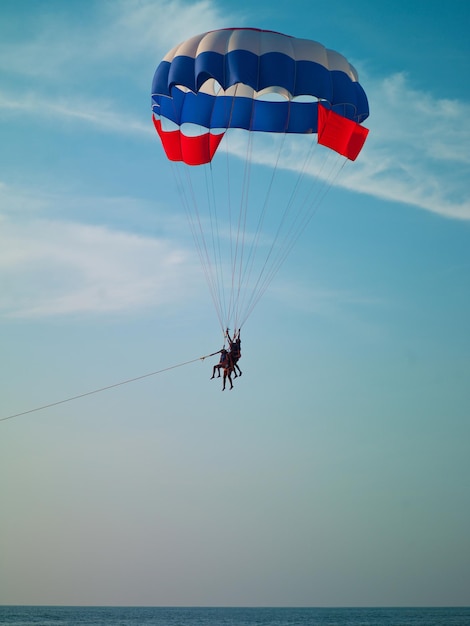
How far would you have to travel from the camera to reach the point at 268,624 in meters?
72.8

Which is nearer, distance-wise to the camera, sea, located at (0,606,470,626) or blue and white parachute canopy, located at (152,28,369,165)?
blue and white parachute canopy, located at (152,28,369,165)

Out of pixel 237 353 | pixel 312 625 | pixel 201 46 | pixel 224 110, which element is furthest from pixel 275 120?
pixel 312 625

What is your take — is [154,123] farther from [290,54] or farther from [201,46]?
[290,54]

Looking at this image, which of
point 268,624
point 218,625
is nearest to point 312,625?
point 268,624

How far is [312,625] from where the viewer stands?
7156 cm

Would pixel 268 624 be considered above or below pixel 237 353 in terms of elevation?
above

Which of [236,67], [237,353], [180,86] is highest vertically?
[180,86]

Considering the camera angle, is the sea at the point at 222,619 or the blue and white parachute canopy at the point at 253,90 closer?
the blue and white parachute canopy at the point at 253,90

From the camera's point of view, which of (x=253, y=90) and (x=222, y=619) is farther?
(x=222, y=619)

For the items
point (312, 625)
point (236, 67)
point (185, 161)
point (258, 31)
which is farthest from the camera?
point (312, 625)

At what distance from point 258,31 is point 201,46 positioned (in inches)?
57.6

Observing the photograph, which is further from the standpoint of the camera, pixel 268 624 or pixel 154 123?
pixel 268 624

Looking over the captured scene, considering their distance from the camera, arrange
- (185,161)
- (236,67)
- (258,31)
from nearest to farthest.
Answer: (236,67)
(258,31)
(185,161)

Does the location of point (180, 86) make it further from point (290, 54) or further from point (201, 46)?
point (290, 54)
